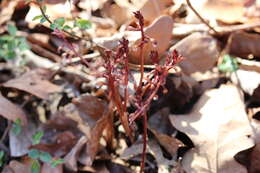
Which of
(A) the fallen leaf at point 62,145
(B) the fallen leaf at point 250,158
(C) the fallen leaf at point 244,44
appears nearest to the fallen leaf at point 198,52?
(C) the fallen leaf at point 244,44

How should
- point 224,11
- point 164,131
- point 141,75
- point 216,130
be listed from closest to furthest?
point 141,75 < point 216,130 < point 164,131 < point 224,11

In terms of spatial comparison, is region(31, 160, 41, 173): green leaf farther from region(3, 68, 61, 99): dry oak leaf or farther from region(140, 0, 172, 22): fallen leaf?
region(140, 0, 172, 22): fallen leaf

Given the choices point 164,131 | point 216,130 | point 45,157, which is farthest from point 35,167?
point 216,130

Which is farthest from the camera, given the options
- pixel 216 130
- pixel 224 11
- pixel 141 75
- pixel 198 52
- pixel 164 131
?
pixel 224 11

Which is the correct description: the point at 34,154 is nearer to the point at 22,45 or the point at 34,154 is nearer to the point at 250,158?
the point at 22,45

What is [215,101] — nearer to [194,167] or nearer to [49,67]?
[194,167]

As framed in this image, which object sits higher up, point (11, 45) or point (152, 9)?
point (152, 9)

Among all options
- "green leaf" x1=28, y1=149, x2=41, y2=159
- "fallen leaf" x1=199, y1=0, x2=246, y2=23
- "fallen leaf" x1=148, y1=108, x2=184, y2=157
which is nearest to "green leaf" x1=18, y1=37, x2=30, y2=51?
"green leaf" x1=28, y1=149, x2=41, y2=159
